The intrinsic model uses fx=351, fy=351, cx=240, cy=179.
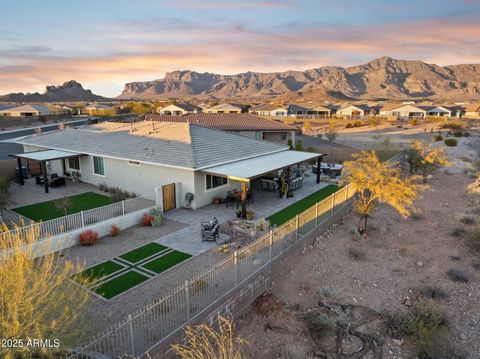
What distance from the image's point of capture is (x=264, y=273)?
1206cm

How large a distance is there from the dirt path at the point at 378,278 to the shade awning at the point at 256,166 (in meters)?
4.64

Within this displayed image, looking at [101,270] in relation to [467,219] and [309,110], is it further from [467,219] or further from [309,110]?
[309,110]

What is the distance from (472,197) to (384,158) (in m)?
9.59

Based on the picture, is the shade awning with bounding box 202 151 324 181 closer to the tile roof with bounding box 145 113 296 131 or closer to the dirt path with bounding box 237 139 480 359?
the dirt path with bounding box 237 139 480 359

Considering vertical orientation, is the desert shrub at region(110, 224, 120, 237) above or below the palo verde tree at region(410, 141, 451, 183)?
below

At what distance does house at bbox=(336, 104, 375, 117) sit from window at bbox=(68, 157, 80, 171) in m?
86.8

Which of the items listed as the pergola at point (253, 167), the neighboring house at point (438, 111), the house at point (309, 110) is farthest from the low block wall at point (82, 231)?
the neighboring house at point (438, 111)

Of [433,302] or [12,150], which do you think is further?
[12,150]

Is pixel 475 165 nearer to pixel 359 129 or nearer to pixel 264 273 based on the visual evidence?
pixel 264 273

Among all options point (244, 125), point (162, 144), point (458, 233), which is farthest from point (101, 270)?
point (244, 125)

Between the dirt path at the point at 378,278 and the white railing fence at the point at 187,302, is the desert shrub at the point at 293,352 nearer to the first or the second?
the dirt path at the point at 378,278

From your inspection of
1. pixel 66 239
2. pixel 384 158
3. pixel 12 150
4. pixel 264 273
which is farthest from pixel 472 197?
pixel 12 150

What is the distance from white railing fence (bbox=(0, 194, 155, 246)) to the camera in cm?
1353

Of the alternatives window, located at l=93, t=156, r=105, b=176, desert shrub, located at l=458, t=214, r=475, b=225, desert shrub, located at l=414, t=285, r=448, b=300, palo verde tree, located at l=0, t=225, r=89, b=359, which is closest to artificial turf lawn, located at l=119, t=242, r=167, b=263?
palo verde tree, located at l=0, t=225, r=89, b=359
